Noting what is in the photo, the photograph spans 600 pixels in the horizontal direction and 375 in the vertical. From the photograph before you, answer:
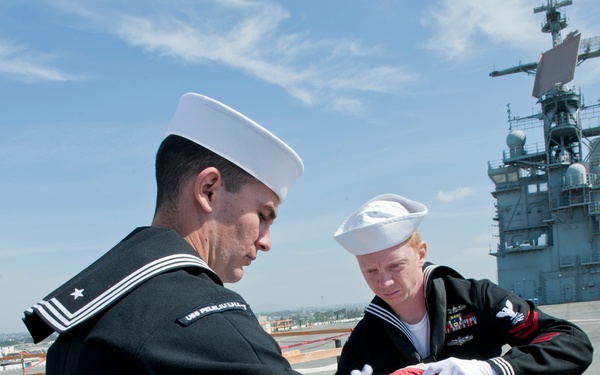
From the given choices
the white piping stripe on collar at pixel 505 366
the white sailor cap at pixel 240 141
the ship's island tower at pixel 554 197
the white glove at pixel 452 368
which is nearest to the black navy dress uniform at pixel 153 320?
the white sailor cap at pixel 240 141

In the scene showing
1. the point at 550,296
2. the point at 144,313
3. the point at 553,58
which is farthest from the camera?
the point at 553,58

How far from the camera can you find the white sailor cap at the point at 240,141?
154 centimetres

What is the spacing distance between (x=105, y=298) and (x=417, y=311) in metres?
2.19

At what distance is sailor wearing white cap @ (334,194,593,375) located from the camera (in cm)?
281

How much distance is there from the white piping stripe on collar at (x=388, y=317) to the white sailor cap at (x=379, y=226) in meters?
0.35

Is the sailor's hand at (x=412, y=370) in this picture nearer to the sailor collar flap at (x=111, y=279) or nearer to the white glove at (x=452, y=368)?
the white glove at (x=452, y=368)

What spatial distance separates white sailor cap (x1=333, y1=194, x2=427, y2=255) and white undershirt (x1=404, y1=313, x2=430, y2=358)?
1.52ft

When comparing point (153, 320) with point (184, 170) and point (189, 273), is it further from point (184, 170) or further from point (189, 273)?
point (184, 170)

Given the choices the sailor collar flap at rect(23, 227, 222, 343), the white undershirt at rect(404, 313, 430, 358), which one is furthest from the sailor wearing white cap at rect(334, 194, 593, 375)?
the sailor collar flap at rect(23, 227, 222, 343)

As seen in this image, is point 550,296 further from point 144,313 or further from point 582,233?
point 144,313

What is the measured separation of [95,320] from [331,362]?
10.2m

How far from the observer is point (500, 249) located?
3697 cm

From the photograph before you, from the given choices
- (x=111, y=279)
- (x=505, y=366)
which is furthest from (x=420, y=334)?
(x=111, y=279)

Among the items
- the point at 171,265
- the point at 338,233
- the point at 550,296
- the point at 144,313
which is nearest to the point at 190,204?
the point at 171,265
